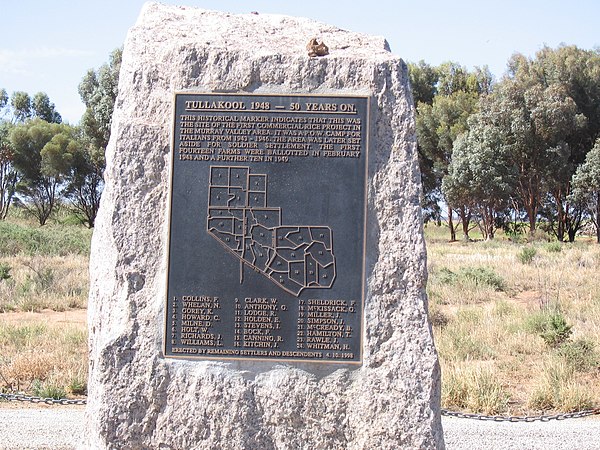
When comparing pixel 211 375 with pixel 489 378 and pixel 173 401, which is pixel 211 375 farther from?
pixel 489 378

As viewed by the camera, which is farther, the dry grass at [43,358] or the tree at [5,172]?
the tree at [5,172]

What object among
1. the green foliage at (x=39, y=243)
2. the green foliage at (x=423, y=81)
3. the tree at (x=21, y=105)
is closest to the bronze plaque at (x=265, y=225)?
the green foliage at (x=39, y=243)

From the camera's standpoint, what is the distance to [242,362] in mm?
4355

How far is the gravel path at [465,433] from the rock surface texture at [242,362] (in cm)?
146

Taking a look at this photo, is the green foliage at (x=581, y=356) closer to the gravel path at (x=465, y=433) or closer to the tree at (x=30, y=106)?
the gravel path at (x=465, y=433)

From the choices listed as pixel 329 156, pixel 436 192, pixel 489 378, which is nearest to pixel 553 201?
pixel 436 192

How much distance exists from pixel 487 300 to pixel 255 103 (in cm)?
837

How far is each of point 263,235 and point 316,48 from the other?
4.14ft

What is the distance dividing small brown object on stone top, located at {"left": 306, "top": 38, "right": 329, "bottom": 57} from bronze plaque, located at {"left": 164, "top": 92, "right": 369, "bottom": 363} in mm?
292

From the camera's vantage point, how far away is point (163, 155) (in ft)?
14.7

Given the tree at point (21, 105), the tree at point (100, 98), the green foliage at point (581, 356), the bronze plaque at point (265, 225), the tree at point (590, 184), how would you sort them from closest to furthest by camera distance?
1. the bronze plaque at point (265, 225)
2. the green foliage at point (581, 356)
3. the tree at point (590, 184)
4. the tree at point (100, 98)
5. the tree at point (21, 105)

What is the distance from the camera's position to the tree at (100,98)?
32.2 meters

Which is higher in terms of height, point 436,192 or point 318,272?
point 436,192

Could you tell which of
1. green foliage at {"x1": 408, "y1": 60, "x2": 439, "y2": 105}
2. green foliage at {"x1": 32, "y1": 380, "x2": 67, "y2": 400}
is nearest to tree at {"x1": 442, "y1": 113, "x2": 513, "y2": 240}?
green foliage at {"x1": 408, "y1": 60, "x2": 439, "y2": 105}
